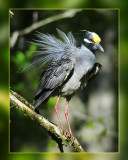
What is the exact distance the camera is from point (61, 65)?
1844mm

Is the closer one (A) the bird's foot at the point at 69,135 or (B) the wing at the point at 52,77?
(B) the wing at the point at 52,77

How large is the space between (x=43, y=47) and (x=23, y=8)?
36cm

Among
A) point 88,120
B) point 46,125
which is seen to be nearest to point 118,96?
point 88,120

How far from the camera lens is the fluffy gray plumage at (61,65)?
183 centimetres

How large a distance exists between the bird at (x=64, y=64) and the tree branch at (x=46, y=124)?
0.05 meters

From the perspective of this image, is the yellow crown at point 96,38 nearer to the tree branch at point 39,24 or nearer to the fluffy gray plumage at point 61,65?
the fluffy gray plumage at point 61,65

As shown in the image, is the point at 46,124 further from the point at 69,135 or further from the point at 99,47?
the point at 99,47

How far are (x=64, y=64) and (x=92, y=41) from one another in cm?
30

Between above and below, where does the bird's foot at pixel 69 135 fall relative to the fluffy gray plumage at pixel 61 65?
below

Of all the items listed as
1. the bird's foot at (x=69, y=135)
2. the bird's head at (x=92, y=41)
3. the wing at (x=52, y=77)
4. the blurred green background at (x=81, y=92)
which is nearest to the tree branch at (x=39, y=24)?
the blurred green background at (x=81, y=92)

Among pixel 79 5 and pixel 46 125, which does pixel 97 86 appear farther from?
pixel 79 5

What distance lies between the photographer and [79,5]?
2.00 metres

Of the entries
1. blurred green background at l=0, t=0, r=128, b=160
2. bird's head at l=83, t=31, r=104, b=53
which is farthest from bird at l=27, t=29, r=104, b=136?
blurred green background at l=0, t=0, r=128, b=160

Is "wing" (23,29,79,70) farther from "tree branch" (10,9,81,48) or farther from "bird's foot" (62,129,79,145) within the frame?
"bird's foot" (62,129,79,145)
